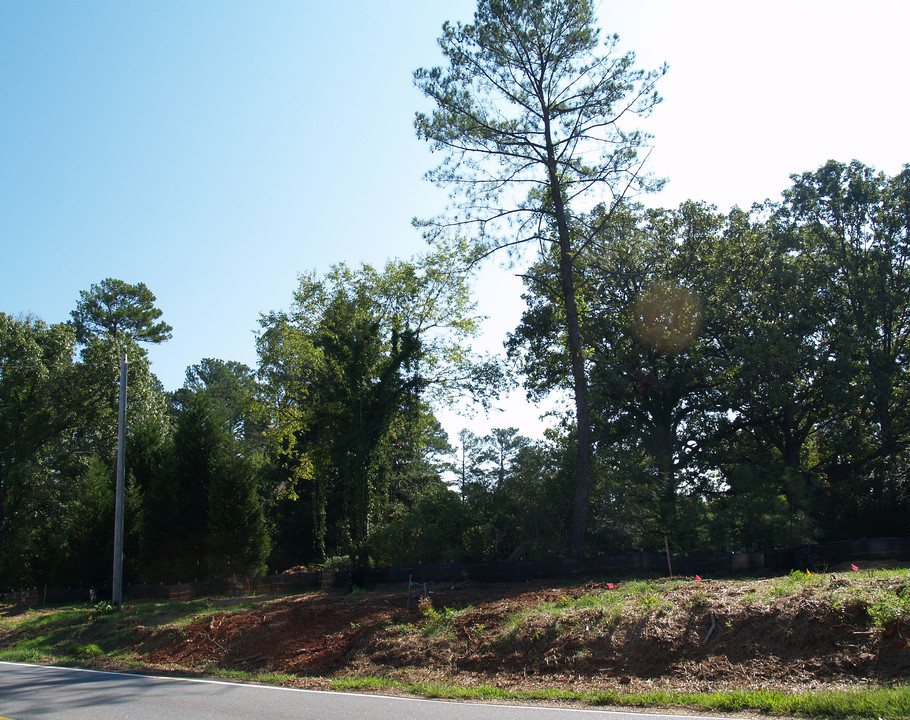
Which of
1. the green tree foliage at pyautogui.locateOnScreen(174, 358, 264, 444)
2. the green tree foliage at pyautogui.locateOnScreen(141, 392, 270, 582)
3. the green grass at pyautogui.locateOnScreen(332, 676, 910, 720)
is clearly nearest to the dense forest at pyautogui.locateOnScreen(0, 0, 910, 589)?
the green tree foliage at pyautogui.locateOnScreen(141, 392, 270, 582)

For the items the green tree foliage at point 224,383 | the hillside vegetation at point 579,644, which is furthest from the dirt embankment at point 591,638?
the green tree foliage at point 224,383

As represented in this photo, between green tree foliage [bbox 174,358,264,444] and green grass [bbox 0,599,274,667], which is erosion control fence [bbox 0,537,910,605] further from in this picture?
green tree foliage [bbox 174,358,264,444]

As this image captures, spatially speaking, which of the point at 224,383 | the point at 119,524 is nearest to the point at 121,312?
the point at 224,383

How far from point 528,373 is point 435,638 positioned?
1993 cm

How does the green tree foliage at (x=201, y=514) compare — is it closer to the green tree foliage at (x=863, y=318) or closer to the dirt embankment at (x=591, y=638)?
the dirt embankment at (x=591, y=638)

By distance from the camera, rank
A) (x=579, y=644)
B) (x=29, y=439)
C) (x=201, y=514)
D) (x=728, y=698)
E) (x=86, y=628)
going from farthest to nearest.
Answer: (x=29, y=439) → (x=201, y=514) → (x=86, y=628) → (x=579, y=644) → (x=728, y=698)

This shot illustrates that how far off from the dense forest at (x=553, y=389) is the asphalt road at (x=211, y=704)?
38.5ft

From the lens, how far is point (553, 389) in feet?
107

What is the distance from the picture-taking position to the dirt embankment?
9.35m

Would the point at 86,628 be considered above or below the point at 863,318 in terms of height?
below

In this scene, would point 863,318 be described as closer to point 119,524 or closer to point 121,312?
point 119,524

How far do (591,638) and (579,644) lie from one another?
0.74ft

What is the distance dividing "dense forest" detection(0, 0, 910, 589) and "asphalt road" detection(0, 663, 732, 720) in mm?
11726

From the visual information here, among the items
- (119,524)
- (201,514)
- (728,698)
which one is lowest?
(728,698)
